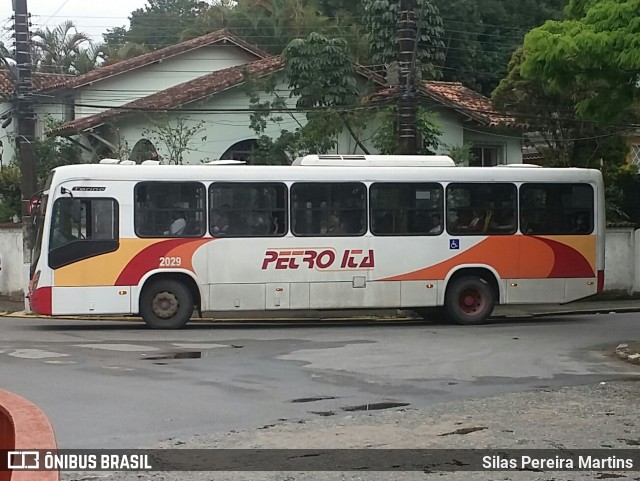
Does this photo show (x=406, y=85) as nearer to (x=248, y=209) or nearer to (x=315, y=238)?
(x=315, y=238)

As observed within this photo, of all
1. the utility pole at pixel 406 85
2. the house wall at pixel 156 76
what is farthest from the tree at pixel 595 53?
the house wall at pixel 156 76

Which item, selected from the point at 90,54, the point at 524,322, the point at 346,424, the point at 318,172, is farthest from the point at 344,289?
the point at 90,54

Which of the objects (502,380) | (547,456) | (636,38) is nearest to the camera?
(547,456)

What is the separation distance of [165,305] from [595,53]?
9025 mm

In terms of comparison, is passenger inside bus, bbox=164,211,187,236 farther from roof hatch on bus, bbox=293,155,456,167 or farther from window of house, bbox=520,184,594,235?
window of house, bbox=520,184,594,235

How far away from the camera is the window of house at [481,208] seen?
19.9 m

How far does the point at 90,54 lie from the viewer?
163 ft

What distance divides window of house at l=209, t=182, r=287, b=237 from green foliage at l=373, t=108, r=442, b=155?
7.57 m

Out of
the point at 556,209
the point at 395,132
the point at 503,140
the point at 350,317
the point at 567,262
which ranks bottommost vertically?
the point at 350,317

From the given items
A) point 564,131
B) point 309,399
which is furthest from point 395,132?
point 309,399

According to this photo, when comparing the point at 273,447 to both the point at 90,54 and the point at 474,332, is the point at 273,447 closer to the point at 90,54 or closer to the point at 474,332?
the point at 474,332

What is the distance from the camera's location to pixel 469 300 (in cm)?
2009

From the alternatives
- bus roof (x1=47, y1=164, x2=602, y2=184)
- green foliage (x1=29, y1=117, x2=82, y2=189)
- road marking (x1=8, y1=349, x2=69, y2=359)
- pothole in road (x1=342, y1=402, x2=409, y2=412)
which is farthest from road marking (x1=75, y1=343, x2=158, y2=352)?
green foliage (x1=29, y1=117, x2=82, y2=189)

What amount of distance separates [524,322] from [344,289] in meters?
4.41
